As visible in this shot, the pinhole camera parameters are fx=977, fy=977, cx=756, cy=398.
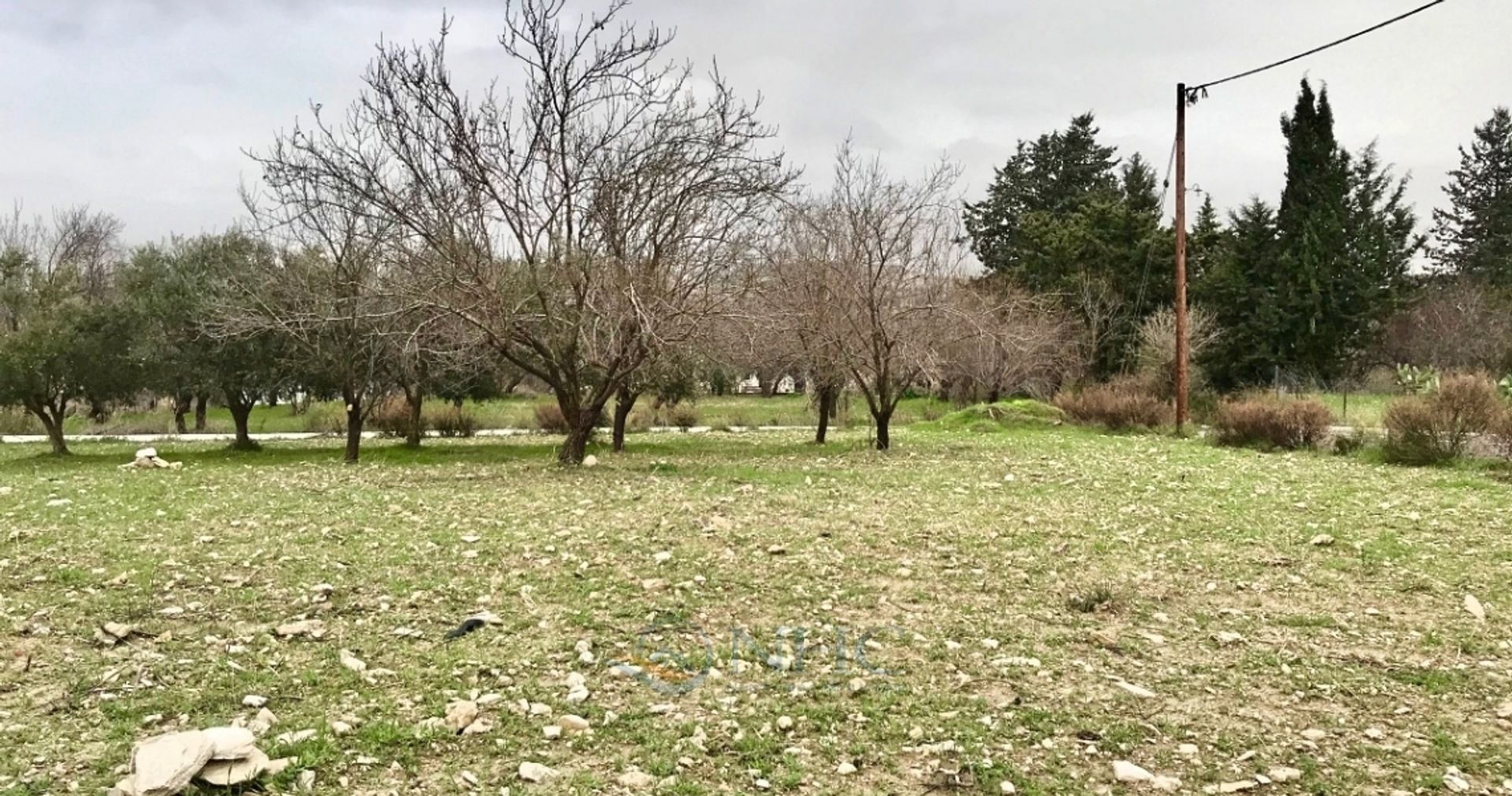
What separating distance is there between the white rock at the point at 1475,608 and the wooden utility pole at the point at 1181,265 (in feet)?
54.4

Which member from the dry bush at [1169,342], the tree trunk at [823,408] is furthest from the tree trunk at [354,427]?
the dry bush at [1169,342]

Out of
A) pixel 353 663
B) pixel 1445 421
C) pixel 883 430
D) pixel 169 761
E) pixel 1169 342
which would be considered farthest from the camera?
pixel 1169 342

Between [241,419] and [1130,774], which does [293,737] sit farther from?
[241,419]

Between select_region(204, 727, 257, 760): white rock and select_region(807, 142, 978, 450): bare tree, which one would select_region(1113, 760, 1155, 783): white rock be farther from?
select_region(807, 142, 978, 450): bare tree

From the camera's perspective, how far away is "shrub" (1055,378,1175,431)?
A: 24094 millimetres

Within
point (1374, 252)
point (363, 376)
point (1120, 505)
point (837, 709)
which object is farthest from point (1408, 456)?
point (1374, 252)

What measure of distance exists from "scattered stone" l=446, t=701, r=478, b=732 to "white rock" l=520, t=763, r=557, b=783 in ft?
1.73

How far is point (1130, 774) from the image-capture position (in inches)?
151

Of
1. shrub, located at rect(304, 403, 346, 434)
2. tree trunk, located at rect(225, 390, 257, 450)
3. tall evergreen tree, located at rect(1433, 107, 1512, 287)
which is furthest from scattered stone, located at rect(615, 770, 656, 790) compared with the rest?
tall evergreen tree, located at rect(1433, 107, 1512, 287)

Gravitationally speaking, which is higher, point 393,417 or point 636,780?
point 393,417

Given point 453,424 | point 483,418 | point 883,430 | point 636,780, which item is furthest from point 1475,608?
point 483,418

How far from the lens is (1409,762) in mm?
3963

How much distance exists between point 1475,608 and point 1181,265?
18.2 meters

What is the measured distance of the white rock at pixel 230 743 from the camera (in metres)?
3.69
